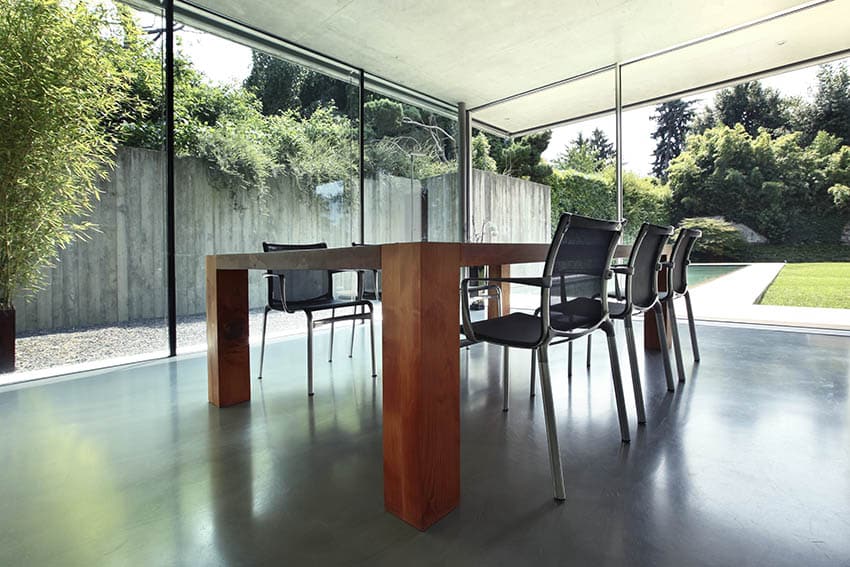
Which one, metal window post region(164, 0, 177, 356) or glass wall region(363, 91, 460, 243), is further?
glass wall region(363, 91, 460, 243)

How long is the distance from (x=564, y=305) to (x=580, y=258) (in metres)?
0.17

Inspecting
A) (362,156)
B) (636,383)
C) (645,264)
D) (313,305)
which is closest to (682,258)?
(645,264)

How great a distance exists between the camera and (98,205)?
2836mm

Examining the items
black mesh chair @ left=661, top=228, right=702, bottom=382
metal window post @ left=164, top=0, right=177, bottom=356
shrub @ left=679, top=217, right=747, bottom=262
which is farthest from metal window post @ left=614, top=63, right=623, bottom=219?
metal window post @ left=164, top=0, right=177, bottom=356

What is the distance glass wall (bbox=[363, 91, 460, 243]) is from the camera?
456 cm

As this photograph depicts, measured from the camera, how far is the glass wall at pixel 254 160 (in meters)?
3.25

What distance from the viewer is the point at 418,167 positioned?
199 inches

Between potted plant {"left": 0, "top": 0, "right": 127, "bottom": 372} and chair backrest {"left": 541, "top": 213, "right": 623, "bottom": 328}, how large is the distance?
2.93 metres

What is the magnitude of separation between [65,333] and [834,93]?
20.9 feet

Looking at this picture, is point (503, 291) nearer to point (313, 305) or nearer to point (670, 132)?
point (313, 305)

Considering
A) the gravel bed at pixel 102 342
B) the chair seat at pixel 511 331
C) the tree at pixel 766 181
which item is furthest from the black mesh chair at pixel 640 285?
the tree at pixel 766 181

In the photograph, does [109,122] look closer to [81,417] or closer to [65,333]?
[65,333]

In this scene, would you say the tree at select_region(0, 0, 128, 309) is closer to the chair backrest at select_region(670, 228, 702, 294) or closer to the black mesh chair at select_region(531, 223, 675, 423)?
the black mesh chair at select_region(531, 223, 675, 423)

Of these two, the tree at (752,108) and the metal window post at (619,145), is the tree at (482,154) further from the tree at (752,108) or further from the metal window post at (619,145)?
the tree at (752,108)
